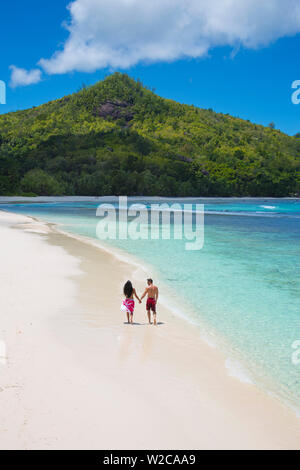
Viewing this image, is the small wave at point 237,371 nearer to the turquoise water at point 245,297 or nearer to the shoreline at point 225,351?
the shoreline at point 225,351

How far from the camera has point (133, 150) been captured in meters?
131

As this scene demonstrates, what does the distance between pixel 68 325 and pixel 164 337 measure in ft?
6.13

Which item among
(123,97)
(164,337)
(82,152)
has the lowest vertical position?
(164,337)

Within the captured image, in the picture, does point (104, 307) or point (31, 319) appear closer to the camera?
point (31, 319)

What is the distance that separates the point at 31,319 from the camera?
7.99m

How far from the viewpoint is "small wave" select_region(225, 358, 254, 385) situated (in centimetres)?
624

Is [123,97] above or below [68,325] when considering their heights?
above

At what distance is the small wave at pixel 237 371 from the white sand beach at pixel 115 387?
116 mm

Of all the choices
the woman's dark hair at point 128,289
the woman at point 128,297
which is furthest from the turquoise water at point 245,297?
the woman's dark hair at point 128,289

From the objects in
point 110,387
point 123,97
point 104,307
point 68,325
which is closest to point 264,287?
point 104,307

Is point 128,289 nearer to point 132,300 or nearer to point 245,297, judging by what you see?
point 132,300

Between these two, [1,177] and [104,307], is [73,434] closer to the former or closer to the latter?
[104,307]

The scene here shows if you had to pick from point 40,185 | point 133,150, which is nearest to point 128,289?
point 40,185
